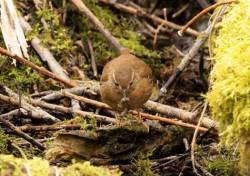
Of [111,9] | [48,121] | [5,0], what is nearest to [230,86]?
[48,121]

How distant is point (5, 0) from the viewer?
15.6ft

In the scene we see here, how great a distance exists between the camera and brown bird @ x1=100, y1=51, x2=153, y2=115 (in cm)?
473

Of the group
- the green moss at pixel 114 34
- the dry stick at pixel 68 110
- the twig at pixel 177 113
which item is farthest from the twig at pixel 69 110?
the green moss at pixel 114 34

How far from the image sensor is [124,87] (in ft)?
15.6

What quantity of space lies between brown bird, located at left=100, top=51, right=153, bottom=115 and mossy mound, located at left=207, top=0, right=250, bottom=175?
1430 millimetres

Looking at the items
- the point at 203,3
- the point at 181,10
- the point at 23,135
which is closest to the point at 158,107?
the point at 23,135

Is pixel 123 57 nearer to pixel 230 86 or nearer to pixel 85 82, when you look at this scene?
pixel 85 82

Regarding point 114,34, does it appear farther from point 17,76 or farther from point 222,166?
point 222,166

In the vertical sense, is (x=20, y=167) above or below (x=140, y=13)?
above

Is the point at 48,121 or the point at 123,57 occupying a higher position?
the point at 123,57

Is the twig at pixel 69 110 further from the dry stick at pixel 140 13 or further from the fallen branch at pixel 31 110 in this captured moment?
the dry stick at pixel 140 13

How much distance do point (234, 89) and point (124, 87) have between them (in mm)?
1927

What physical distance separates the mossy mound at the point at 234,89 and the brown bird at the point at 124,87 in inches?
56.3

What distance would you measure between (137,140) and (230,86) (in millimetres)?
1446
